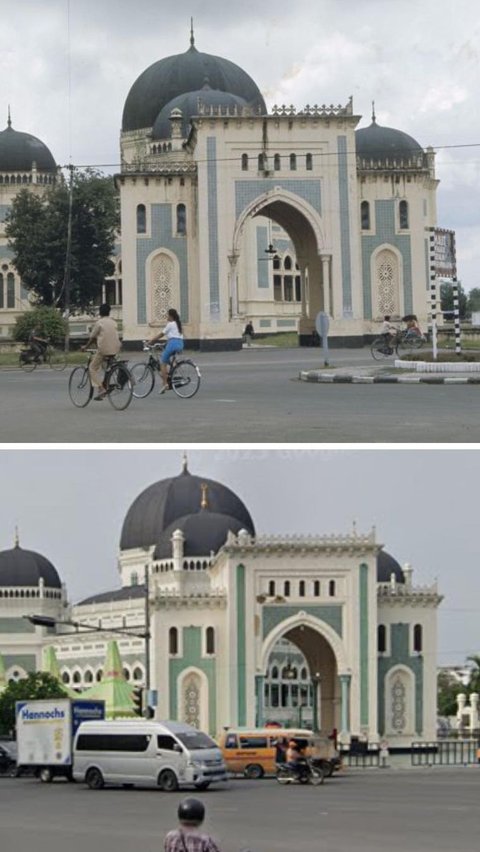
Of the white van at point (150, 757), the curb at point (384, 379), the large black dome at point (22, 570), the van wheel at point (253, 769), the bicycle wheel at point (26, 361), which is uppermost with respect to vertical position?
the bicycle wheel at point (26, 361)

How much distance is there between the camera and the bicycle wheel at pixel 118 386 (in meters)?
22.7

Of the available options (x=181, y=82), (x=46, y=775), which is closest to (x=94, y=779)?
(x=46, y=775)

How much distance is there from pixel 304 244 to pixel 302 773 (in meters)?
34.2

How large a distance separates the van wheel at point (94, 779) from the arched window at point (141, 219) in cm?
3409

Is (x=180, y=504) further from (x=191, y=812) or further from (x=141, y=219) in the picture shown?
(x=191, y=812)

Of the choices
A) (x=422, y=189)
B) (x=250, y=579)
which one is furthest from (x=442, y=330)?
(x=250, y=579)

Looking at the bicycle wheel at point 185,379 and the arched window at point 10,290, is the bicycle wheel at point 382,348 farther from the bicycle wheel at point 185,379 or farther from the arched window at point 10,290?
the arched window at point 10,290

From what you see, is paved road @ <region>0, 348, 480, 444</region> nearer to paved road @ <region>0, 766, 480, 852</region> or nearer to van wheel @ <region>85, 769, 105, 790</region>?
paved road @ <region>0, 766, 480, 852</region>

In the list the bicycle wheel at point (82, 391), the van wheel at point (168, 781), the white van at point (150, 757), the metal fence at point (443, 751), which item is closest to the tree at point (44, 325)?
the metal fence at point (443, 751)

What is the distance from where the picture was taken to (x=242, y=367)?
36.1 meters

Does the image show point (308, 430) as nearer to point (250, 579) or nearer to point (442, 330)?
point (442, 330)

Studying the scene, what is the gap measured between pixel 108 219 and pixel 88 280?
9.21 feet

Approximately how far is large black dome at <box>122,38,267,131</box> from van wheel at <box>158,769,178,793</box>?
58.3 metres

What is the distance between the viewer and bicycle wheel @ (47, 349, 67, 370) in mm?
39753
